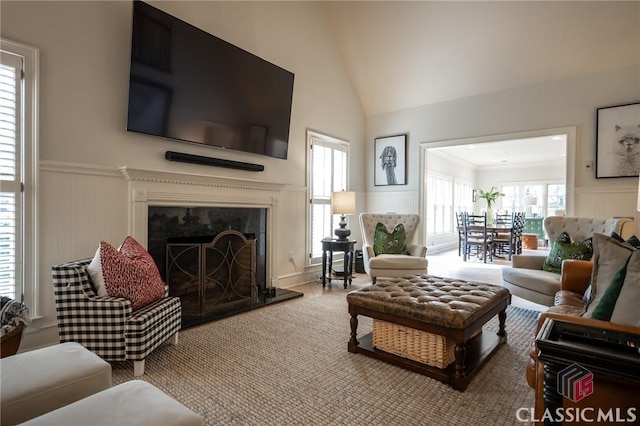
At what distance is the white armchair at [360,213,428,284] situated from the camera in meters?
3.97

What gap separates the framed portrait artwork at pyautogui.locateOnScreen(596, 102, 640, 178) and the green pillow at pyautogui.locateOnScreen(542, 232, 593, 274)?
1.35 m

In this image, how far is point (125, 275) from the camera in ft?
7.19

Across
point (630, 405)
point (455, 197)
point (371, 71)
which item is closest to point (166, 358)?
point (630, 405)

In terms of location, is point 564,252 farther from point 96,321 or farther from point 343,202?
point 96,321

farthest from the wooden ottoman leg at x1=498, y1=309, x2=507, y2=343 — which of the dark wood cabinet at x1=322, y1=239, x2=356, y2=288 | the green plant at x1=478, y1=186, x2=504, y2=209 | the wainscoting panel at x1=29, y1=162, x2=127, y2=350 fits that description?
the green plant at x1=478, y1=186, x2=504, y2=209

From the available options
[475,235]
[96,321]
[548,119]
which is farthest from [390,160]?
[96,321]

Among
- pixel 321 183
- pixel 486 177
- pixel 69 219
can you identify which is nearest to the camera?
pixel 69 219

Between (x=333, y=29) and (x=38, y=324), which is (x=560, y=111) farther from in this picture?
(x=38, y=324)

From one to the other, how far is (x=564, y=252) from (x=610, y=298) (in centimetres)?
203

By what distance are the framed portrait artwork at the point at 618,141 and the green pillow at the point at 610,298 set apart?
3.34m

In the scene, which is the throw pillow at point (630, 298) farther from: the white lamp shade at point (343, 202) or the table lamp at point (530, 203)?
the table lamp at point (530, 203)

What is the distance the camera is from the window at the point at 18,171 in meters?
2.28

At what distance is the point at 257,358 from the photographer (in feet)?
7.65

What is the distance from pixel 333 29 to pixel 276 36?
1269 millimetres
